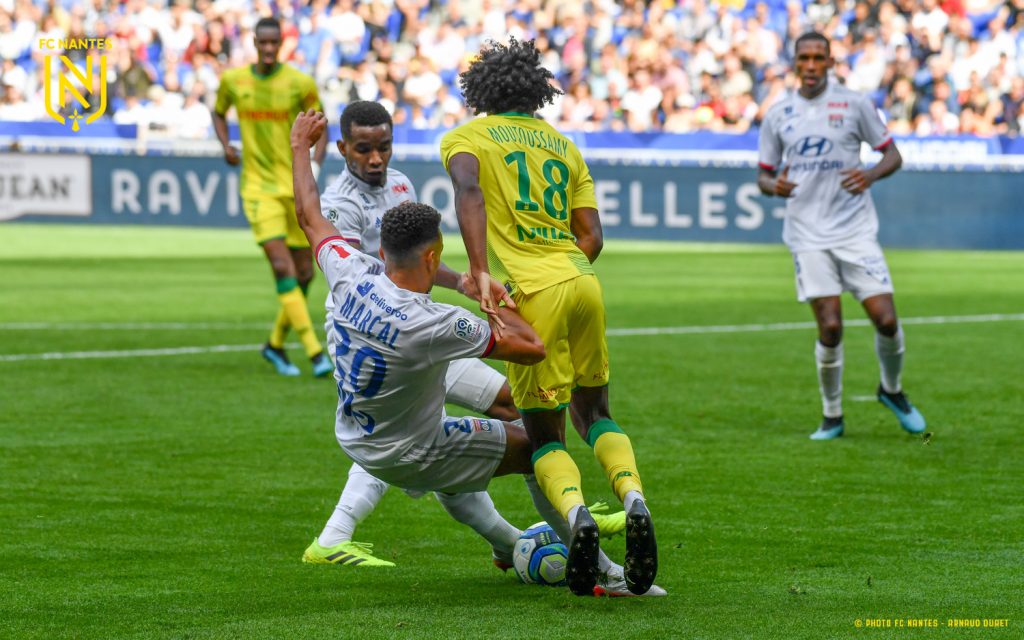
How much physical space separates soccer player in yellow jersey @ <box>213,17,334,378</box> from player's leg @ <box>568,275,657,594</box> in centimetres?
643

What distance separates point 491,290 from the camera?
19.0 feet

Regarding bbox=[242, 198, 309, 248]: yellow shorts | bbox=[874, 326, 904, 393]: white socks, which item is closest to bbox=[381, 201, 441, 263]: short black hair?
bbox=[874, 326, 904, 393]: white socks

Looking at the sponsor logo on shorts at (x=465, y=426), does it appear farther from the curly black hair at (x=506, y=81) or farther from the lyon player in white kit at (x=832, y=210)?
the lyon player in white kit at (x=832, y=210)

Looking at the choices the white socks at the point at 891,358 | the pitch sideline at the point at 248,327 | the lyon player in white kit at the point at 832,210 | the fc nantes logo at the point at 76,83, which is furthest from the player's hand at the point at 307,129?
the fc nantes logo at the point at 76,83

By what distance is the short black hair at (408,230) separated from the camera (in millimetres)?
5566

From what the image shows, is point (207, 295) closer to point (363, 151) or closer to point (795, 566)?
point (363, 151)

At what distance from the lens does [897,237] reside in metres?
25.5

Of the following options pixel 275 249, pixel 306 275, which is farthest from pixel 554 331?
pixel 306 275

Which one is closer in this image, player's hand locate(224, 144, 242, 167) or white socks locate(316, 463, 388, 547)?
white socks locate(316, 463, 388, 547)

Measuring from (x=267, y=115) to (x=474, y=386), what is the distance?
664cm

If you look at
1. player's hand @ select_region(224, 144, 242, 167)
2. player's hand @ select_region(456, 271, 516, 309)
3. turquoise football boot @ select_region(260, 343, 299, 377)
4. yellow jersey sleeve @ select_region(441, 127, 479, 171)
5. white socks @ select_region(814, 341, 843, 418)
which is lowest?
turquoise football boot @ select_region(260, 343, 299, 377)

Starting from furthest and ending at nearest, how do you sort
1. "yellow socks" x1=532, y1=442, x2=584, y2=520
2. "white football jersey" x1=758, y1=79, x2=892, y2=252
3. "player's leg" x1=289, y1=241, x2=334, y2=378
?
"player's leg" x1=289, y1=241, x2=334, y2=378 → "white football jersey" x1=758, y1=79, x2=892, y2=252 → "yellow socks" x1=532, y1=442, x2=584, y2=520

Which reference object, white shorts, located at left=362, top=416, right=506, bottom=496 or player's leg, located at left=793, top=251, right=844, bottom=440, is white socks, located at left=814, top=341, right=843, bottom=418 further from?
white shorts, located at left=362, top=416, right=506, bottom=496

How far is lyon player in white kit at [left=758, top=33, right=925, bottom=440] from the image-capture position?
388 inches
